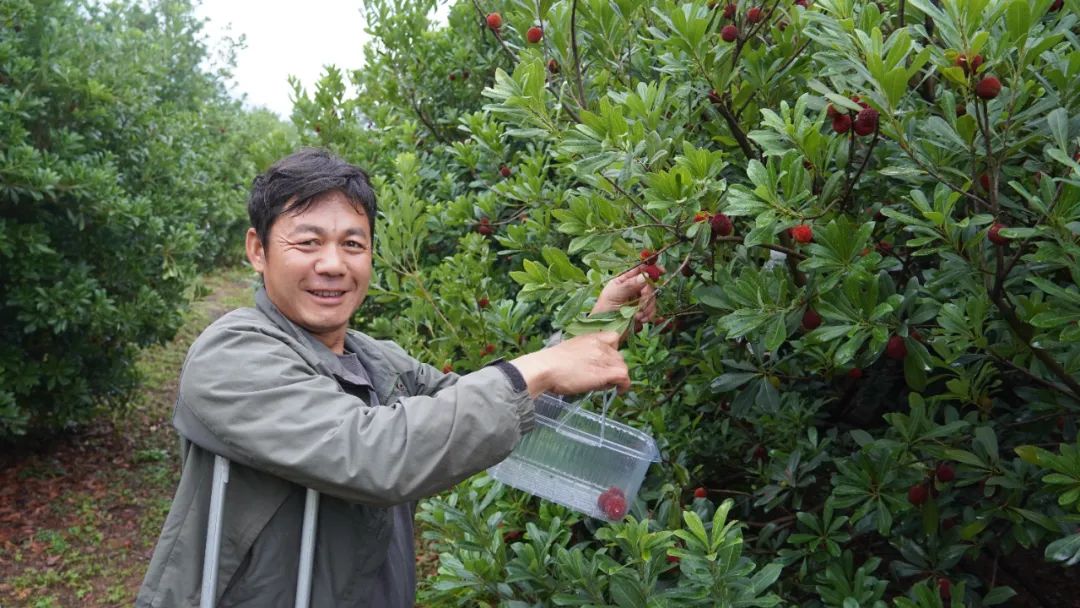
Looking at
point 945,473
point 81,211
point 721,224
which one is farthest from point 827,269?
point 81,211

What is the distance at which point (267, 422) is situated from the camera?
1677mm

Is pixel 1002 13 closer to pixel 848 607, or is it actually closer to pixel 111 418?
pixel 848 607

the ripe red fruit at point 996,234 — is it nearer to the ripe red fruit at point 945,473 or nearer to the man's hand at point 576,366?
the ripe red fruit at point 945,473

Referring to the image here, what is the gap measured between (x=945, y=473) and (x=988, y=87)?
0.87 m

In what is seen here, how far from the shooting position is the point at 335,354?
6.79 ft

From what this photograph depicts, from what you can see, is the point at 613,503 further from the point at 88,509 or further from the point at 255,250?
the point at 88,509

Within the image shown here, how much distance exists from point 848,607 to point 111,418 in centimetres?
686

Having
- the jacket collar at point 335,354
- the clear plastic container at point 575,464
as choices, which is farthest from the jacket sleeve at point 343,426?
the clear plastic container at point 575,464

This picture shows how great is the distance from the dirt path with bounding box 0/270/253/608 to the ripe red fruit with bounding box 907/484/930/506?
4458 millimetres

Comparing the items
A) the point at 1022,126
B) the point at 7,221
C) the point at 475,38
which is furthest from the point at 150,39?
the point at 1022,126

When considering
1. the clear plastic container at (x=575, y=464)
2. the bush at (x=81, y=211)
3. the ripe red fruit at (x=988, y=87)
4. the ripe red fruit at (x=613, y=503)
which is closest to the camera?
the ripe red fruit at (x=988, y=87)

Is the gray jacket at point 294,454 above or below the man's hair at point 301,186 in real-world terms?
below

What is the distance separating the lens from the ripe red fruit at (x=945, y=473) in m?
2.06

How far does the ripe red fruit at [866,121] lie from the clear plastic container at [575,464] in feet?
2.77
